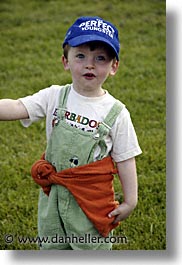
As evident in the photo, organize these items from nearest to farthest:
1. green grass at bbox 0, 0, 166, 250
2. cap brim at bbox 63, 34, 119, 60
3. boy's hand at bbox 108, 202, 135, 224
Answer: cap brim at bbox 63, 34, 119, 60, boy's hand at bbox 108, 202, 135, 224, green grass at bbox 0, 0, 166, 250

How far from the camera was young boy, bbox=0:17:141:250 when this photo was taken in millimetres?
1360

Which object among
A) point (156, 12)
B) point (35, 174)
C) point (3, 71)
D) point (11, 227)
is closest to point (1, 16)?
point (3, 71)

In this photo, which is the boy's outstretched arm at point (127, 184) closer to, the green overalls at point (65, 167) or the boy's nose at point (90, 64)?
the green overalls at point (65, 167)

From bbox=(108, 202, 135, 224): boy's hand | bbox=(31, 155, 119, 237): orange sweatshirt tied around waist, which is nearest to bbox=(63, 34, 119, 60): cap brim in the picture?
bbox=(31, 155, 119, 237): orange sweatshirt tied around waist

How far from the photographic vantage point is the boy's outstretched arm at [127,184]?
4.61ft

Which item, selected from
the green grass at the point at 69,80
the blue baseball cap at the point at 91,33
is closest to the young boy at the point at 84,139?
the blue baseball cap at the point at 91,33

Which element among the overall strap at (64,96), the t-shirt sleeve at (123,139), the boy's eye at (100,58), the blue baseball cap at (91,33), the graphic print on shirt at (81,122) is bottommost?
the t-shirt sleeve at (123,139)

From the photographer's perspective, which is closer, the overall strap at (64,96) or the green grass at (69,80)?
the overall strap at (64,96)

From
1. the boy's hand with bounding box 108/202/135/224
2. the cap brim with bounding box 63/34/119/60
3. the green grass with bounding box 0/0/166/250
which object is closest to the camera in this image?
the cap brim with bounding box 63/34/119/60

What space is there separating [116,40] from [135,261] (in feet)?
1.99

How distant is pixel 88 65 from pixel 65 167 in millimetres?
248

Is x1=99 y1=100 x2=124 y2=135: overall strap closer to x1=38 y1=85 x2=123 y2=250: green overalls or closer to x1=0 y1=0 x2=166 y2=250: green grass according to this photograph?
x1=38 y1=85 x2=123 y2=250: green overalls

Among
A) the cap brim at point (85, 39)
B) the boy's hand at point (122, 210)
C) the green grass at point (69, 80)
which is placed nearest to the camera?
the cap brim at point (85, 39)

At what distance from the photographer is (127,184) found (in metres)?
1.42
